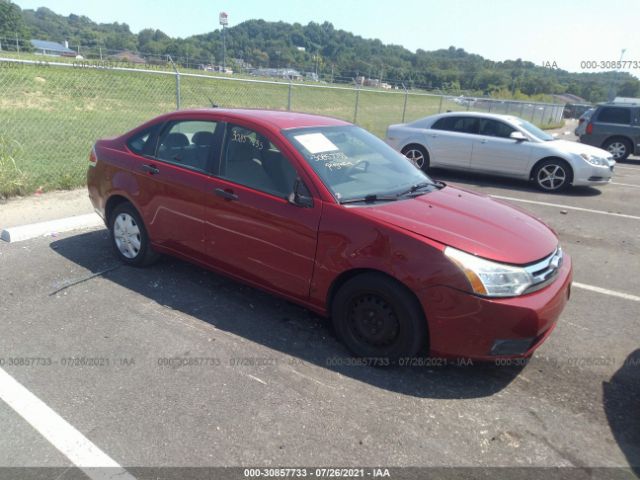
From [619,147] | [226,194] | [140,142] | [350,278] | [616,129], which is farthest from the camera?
[619,147]

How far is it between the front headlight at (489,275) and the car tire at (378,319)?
1.23ft

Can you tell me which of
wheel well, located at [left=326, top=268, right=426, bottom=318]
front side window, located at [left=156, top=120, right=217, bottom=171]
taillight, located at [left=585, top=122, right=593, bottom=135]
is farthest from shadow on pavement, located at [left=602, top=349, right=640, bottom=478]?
taillight, located at [left=585, top=122, right=593, bottom=135]

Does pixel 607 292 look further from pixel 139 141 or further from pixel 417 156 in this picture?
pixel 417 156

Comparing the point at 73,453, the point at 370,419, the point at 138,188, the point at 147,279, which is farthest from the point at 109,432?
the point at 138,188

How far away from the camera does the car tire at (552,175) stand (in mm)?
9312

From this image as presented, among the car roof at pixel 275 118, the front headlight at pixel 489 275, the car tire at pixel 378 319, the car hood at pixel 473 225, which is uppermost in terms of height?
the car roof at pixel 275 118

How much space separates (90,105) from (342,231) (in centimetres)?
1885

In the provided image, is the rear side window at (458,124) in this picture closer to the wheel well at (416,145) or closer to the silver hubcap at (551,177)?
the wheel well at (416,145)

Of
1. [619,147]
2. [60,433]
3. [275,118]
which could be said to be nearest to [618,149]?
[619,147]

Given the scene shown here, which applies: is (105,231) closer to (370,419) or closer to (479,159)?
(370,419)

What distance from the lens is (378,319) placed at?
10.7 ft

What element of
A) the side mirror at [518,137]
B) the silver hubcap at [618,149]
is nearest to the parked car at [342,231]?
the side mirror at [518,137]

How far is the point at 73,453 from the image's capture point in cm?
250

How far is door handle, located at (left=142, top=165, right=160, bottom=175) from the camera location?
4.37 m
